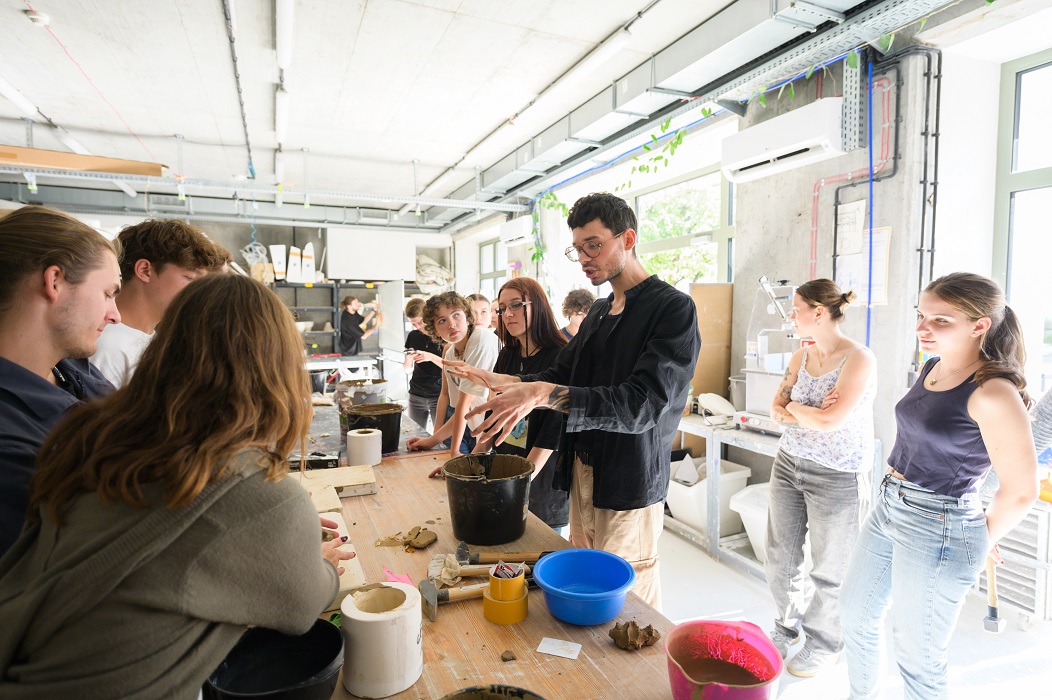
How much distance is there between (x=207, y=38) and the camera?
11.6ft

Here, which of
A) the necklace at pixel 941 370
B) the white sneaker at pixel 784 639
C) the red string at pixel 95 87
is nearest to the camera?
the necklace at pixel 941 370

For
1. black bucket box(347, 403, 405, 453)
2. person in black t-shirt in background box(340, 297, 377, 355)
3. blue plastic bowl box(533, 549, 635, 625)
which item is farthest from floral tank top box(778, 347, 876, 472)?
person in black t-shirt in background box(340, 297, 377, 355)

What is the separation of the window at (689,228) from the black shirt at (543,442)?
92.2 inches

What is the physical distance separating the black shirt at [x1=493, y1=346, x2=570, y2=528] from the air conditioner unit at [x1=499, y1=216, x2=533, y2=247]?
3965 mm

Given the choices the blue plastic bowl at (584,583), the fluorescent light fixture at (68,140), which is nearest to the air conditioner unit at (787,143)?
the blue plastic bowl at (584,583)

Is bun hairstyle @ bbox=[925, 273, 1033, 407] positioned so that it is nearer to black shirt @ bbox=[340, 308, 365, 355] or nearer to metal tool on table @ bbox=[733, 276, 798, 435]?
metal tool on table @ bbox=[733, 276, 798, 435]

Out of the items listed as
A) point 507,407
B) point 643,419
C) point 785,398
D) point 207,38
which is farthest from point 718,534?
point 207,38

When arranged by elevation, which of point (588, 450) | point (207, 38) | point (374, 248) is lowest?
point (588, 450)

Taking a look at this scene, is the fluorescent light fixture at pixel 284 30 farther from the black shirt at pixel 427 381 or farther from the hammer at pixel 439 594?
the hammer at pixel 439 594

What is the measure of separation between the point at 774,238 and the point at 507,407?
2.92 metres

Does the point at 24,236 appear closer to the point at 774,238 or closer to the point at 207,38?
the point at 207,38

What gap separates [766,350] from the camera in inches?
133

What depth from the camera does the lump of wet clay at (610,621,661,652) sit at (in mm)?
1011

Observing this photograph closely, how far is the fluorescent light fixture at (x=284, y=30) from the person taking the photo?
299 centimetres
